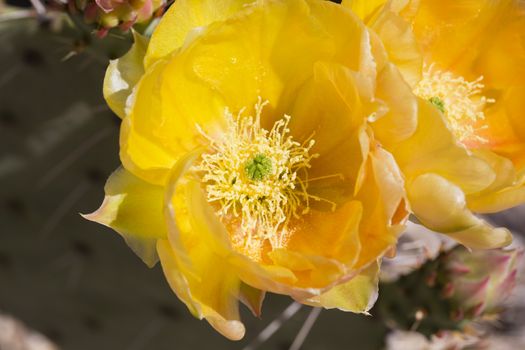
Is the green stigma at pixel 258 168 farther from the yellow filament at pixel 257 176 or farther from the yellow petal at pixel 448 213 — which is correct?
the yellow petal at pixel 448 213

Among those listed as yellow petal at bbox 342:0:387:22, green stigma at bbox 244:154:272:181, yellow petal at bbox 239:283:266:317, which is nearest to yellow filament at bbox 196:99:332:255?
green stigma at bbox 244:154:272:181

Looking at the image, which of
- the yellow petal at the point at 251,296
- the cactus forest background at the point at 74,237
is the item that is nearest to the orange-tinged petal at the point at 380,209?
the yellow petal at the point at 251,296

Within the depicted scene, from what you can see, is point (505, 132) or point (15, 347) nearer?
point (505, 132)

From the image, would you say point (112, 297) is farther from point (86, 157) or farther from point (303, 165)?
point (303, 165)

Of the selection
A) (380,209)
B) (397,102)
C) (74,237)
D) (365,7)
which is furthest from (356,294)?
(74,237)

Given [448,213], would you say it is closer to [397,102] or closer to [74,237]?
[397,102]

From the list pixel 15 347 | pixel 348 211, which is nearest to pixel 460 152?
pixel 348 211

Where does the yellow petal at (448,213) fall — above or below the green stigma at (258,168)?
above
